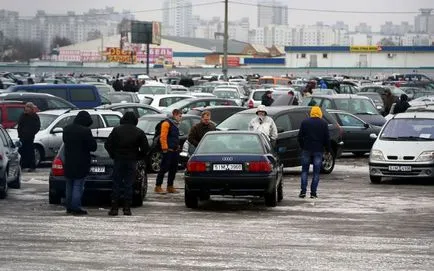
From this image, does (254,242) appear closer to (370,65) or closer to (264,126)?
(264,126)

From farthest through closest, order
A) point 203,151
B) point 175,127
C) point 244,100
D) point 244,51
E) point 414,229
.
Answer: point 244,51
point 244,100
point 175,127
point 203,151
point 414,229

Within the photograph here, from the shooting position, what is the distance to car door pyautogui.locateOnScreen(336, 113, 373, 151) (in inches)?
1229

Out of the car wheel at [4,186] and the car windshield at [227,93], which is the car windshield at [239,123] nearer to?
the car wheel at [4,186]

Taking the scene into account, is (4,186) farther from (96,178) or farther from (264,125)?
(264,125)

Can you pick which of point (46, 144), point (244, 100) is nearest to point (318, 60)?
point (244, 100)

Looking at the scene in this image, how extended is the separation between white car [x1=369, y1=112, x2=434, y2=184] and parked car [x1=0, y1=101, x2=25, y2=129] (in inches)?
439

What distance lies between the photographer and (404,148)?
23.9 meters

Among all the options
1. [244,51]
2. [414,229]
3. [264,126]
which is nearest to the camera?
[414,229]

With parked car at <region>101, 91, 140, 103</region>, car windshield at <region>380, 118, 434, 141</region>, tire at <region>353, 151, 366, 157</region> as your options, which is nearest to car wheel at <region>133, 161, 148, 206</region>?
car windshield at <region>380, 118, 434, 141</region>

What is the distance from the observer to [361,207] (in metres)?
19.3

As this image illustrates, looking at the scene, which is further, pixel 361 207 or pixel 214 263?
pixel 361 207

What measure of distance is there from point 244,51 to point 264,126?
153m

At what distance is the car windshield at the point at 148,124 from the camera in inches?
1080

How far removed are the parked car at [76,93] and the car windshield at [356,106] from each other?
30.9 ft
